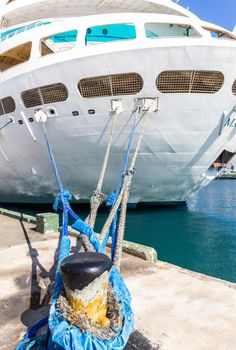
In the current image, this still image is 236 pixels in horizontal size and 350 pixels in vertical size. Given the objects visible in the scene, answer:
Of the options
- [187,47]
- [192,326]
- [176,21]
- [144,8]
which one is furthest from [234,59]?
[192,326]

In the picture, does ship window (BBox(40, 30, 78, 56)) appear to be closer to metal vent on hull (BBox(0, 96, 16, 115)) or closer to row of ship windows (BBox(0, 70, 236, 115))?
row of ship windows (BBox(0, 70, 236, 115))

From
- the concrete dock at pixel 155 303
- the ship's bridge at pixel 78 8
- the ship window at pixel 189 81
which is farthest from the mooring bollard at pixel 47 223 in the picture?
the ship's bridge at pixel 78 8

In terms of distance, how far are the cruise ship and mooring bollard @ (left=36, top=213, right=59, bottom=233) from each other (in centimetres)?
437

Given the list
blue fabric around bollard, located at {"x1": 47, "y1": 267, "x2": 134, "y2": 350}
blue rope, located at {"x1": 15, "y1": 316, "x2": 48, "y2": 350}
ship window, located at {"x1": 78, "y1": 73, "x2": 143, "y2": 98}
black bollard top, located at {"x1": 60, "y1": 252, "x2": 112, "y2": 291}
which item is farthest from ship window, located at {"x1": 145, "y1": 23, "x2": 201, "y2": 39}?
blue fabric around bollard, located at {"x1": 47, "y1": 267, "x2": 134, "y2": 350}

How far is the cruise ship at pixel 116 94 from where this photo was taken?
11.2 metres

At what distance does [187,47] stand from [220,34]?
356 centimetres

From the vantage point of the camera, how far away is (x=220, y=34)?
13188mm

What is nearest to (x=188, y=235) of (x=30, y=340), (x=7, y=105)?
(x=7, y=105)

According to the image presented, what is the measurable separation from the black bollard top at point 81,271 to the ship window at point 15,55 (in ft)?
40.1

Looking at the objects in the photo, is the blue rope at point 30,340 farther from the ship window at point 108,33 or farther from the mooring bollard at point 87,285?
the ship window at point 108,33

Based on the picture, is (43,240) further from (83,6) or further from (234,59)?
(83,6)

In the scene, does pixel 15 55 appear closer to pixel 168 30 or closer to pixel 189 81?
pixel 168 30

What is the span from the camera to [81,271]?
2.77m

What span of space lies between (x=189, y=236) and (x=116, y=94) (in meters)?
6.53
